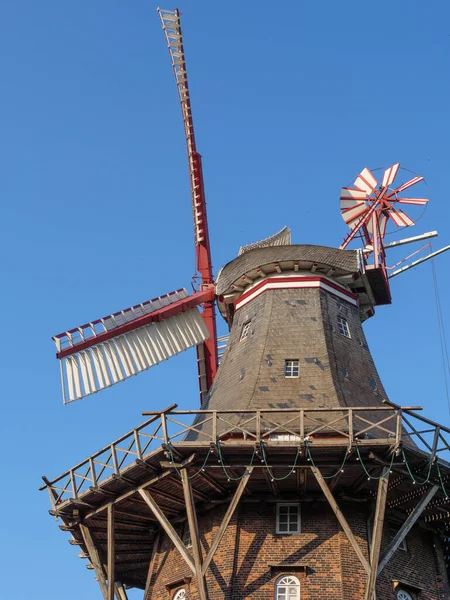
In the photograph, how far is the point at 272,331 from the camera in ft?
79.7

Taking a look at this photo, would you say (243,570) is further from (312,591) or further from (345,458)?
(345,458)

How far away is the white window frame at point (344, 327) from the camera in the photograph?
24844mm

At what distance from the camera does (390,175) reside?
95.2 feet

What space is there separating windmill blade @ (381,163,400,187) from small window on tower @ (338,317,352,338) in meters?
5.78

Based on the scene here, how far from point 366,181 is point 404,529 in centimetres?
1285

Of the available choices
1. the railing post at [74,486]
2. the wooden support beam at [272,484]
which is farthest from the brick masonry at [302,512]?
the railing post at [74,486]

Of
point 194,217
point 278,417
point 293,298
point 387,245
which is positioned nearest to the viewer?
point 278,417

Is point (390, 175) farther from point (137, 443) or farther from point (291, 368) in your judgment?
point (137, 443)

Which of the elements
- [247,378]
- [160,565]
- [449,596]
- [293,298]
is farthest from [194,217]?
[449,596]

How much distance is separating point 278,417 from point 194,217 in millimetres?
11896

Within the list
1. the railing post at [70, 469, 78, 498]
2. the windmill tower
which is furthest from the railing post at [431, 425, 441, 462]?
the railing post at [70, 469, 78, 498]

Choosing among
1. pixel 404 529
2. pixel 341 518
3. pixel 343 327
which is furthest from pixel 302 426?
pixel 343 327

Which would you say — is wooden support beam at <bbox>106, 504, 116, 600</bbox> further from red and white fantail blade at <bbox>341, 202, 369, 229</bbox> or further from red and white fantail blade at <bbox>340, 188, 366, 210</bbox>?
red and white fantail blade at <bbox>340, 188, 366, 210</bbox>

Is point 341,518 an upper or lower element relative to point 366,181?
lower
